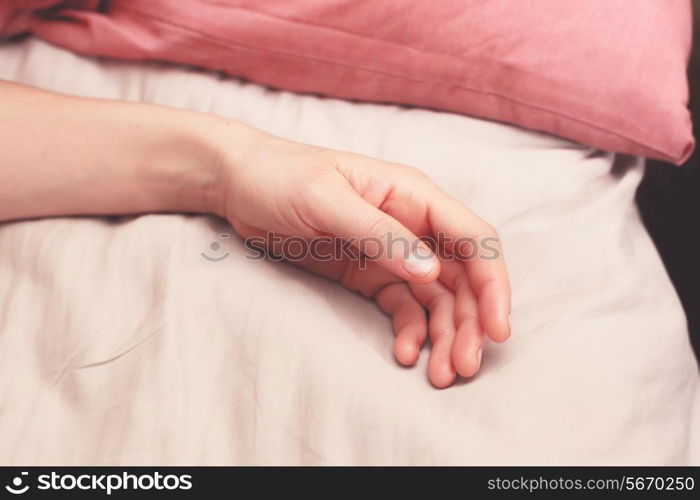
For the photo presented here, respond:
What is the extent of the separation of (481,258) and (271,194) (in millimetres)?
187

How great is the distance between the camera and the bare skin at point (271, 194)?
1.73ft

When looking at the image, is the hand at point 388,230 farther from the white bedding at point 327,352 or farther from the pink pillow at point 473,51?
the pink pillow at point 473,51

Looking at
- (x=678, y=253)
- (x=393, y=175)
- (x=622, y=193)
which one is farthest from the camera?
(x=678, y=253)

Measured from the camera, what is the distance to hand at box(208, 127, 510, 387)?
522 mm

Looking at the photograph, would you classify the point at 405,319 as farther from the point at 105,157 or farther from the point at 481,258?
the point at 105,157

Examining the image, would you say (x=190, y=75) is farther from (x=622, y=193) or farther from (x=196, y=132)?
(x=622, y=193)

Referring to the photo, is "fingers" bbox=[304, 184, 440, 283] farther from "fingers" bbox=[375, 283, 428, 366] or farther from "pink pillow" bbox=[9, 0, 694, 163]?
"pink pillow" bbox=[9, 0, 694, 163]

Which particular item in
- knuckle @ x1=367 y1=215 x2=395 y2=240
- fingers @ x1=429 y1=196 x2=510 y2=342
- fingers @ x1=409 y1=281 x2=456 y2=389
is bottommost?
fingers @ x1=409 y1=281 x2=456 y2=389

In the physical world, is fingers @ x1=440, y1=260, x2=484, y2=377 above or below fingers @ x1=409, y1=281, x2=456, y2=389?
above

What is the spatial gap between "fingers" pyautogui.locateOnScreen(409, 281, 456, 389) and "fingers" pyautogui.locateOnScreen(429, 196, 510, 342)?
0.03 m

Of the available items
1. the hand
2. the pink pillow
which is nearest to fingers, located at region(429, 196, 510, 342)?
the hand
